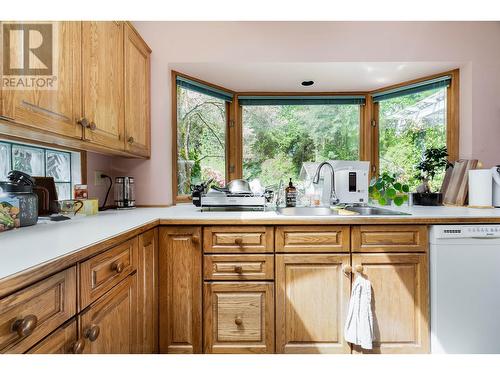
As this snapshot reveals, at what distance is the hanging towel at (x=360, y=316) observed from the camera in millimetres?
1455

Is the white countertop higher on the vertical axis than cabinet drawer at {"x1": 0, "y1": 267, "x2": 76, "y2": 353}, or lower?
higher

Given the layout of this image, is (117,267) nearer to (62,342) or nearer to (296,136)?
(62,342)

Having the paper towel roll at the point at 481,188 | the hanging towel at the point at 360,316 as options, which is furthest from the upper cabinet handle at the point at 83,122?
the paper towel roll at the point at 481,188

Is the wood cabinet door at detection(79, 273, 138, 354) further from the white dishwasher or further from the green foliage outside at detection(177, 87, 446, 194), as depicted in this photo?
the white dishwasher

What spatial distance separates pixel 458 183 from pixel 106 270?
244cm

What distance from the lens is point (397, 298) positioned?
1.53 metres

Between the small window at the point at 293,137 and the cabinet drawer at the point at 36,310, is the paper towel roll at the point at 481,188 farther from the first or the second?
the cabinet drawer at the point at 36,310

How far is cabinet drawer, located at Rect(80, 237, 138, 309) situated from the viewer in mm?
835

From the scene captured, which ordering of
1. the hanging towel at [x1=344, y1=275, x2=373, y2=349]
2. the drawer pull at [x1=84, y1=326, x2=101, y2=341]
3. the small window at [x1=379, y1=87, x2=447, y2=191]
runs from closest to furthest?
1. the drawer pull at [x1=84, y1=326, x2=101, y2=341]
2. the hanging towel at [x1=344, y1=275, x2=373, y2=349]
3. the small window at [x1=379, y1=87, x2=447, y2=191]

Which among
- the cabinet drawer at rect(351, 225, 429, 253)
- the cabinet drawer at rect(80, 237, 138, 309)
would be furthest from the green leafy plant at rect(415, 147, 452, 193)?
the cabinet drawer at rect(80, 237, 138, 309)

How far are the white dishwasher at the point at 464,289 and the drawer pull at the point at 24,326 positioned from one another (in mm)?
1781

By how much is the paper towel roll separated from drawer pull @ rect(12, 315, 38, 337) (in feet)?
8.07
